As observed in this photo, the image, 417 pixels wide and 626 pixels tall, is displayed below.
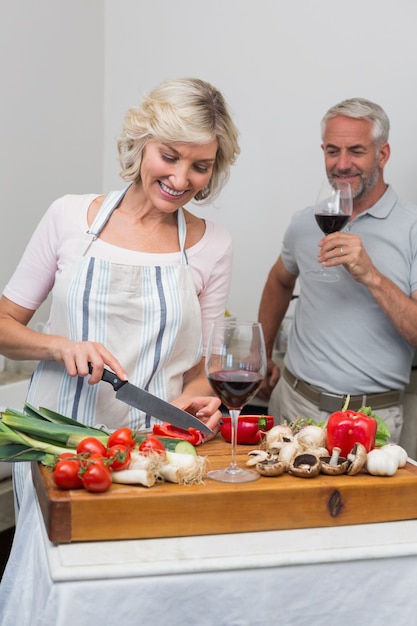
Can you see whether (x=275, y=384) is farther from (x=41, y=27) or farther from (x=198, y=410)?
(x=41, y=27)

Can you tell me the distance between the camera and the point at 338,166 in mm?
2674

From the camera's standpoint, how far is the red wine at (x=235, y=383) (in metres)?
1.28

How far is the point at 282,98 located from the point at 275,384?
47.6 inches

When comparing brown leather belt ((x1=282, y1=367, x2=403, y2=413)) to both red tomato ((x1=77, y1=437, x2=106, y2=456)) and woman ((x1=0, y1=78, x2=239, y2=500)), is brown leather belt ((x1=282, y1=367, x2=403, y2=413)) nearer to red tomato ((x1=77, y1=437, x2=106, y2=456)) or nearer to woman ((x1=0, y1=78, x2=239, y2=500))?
woman ((x1=0, y1=78, x2=239, y2=500))

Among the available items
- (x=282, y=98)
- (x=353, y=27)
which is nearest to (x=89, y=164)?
(x=282, y=98)

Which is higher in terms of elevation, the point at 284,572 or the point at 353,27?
the point at 353,27

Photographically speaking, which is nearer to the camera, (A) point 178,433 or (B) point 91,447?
(B) point 91,447

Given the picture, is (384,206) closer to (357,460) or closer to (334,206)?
(334,206)

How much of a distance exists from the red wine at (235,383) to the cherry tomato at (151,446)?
5.6 inches

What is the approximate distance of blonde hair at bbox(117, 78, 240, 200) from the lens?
1.80 metres

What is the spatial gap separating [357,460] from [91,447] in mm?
428

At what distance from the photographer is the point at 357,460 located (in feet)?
4.50

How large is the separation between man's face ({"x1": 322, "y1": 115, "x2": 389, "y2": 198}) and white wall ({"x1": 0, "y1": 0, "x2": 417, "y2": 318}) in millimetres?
593

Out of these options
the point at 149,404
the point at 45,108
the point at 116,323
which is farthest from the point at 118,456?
the point at 45,108
